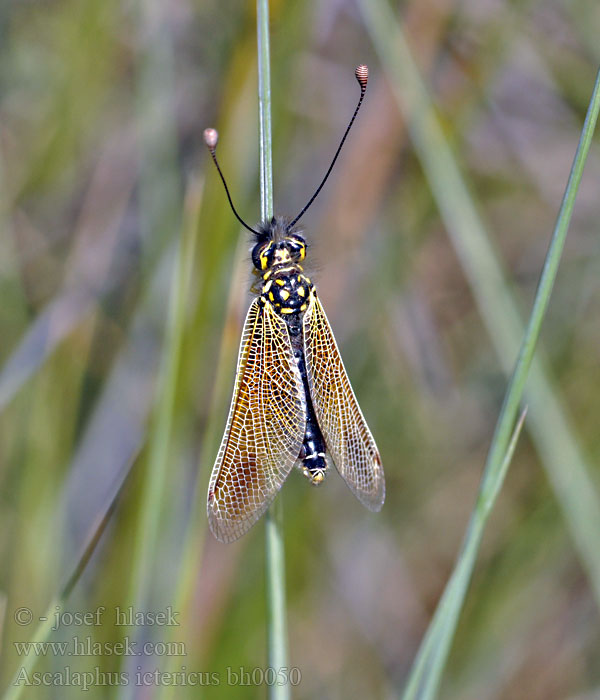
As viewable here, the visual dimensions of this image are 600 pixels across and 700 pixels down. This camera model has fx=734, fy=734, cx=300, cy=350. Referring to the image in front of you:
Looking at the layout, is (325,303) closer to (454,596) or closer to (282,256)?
(282,256)

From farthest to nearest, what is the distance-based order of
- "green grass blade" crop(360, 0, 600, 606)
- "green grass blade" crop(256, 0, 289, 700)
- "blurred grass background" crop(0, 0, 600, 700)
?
1. "blurred grass background" crop(0, 0, 600, 700)
2. "green grass blade" crop(360, 0, 600, 606)
3. "green grass blade" crop(256, 0, 289, 700)

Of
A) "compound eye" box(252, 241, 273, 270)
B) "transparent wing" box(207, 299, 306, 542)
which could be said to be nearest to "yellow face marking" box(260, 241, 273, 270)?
"compound eye" box(252, 241, 273, 270)

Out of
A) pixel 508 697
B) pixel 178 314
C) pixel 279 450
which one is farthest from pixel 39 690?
pixel 508 697

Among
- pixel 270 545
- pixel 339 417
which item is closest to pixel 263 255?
pixel 339 417

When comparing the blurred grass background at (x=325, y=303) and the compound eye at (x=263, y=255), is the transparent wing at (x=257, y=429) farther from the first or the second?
the blurred grass background at (x=325, y=303)

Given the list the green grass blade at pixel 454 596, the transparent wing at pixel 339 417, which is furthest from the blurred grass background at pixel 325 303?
the green grass blade at pixel 454 596

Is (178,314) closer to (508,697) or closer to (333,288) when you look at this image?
(333,288)

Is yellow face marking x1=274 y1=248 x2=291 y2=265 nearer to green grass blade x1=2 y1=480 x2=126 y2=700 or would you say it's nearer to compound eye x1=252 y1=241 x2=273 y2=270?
compound eye x1=252 y1=241 x2=273 y2=270
